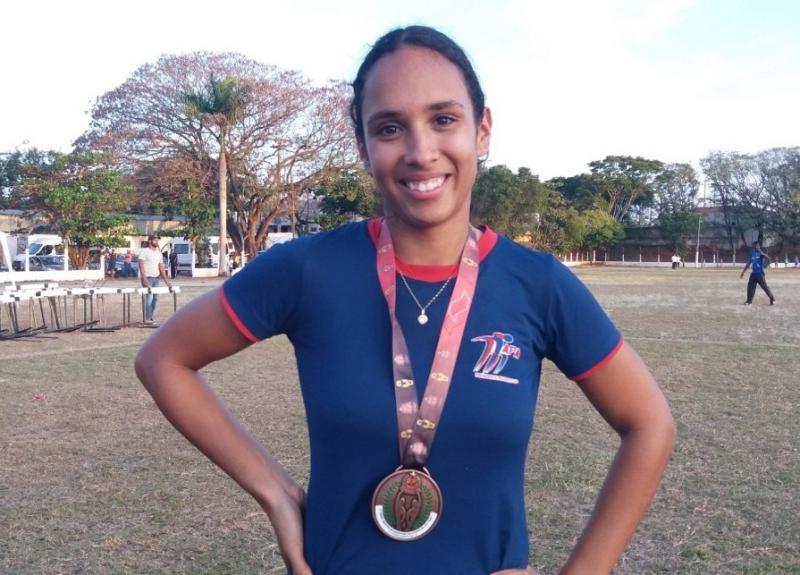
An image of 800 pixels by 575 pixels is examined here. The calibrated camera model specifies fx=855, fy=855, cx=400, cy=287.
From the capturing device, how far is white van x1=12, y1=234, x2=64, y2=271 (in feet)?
114

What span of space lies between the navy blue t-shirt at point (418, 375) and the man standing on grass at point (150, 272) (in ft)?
47.3

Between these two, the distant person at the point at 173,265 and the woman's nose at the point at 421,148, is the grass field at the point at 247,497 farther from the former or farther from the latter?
the distant person at the point at 173,265

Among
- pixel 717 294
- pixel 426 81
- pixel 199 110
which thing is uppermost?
pixel 199 110

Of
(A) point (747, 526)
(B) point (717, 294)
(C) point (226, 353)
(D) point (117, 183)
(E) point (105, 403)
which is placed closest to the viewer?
(C) point (226, 353)

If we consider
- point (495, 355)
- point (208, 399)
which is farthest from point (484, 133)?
point (208, 399)

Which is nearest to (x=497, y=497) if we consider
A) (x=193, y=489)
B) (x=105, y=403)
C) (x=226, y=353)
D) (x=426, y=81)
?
(x=226, y=353)

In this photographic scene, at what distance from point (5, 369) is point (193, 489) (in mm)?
5958

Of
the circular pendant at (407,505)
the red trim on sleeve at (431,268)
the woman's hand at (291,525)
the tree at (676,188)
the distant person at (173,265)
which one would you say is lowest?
the distant person at (173,265)

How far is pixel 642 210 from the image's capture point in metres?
85.8

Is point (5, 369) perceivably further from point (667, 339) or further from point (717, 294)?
point (717, 294)

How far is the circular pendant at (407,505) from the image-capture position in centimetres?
157

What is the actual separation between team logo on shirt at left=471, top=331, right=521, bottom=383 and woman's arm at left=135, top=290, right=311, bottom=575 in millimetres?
495

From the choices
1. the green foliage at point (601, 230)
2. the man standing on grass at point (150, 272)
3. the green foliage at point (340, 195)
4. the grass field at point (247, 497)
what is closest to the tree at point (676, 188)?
the green foliage at point (601, 230)

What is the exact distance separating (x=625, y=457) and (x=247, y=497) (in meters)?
3.81
